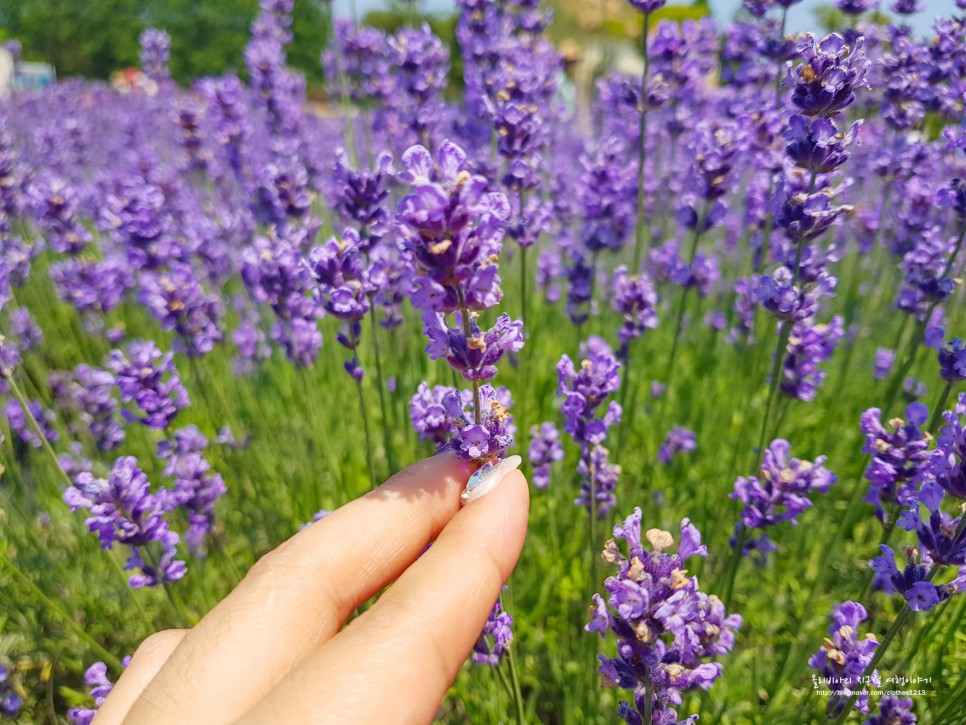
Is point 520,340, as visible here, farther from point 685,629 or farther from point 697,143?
point 697,143

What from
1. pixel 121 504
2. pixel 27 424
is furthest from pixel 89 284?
pixel 121 504

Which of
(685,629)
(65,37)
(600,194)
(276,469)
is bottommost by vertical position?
(276,469)

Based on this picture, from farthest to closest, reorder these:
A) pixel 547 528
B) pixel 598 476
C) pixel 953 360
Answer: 1. pixel 547 528
2. pixel 598 476
3. pixel 953 360

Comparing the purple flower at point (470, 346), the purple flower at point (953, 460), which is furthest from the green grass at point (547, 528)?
the purple flower at point (470, 346)

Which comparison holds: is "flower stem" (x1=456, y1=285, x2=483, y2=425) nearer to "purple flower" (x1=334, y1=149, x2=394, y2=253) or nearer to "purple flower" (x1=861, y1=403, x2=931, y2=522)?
"purple flower" (x1=334, y1=149, x2=394, y2=253)

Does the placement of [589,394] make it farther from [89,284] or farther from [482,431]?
[89,284]

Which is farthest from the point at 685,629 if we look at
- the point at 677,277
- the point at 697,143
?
the point at 697,143
